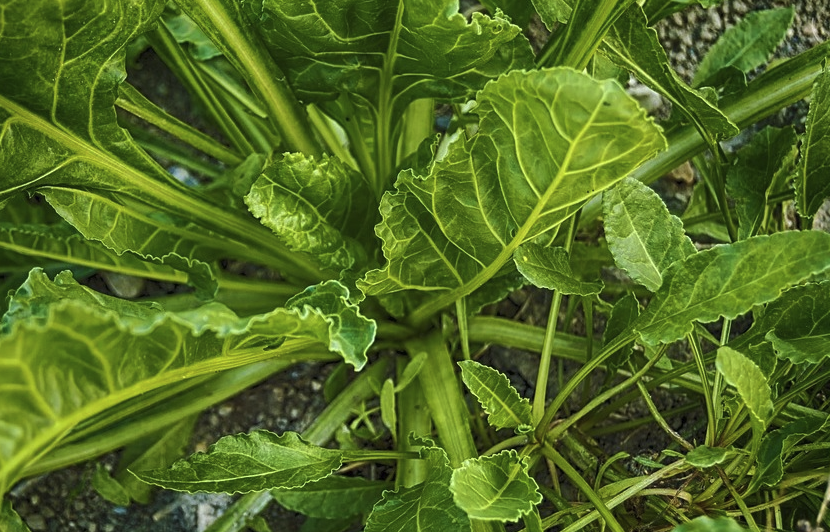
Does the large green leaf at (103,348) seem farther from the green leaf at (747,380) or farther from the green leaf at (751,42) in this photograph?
the green leaf at (751,42)

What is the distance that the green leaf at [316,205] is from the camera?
2.39ft

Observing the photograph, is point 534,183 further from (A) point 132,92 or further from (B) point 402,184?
(A) point 132,92

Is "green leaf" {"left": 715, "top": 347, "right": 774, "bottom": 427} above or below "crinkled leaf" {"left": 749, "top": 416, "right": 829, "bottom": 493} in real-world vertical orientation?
above

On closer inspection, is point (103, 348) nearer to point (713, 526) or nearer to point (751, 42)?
point (713, 526)

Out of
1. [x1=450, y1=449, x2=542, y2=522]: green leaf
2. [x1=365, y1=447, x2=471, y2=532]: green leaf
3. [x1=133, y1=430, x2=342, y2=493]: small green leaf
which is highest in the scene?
[x1=450, y1=449, x2=542, y2=522]: green leaf

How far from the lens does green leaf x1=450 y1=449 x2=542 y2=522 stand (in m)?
0.59

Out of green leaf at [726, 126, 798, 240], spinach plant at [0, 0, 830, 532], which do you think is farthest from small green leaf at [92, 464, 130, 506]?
green leaf at [726, 126, 798, 240]

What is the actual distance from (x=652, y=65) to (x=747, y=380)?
0.32m

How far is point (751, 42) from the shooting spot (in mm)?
1021

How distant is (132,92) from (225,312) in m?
0.43

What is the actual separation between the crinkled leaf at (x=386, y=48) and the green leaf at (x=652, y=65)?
0.09 metres

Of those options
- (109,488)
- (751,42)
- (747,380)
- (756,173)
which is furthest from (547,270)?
(109,488)

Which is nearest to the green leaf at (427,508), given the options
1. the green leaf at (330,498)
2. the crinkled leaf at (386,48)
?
the green leaf at (330,498)

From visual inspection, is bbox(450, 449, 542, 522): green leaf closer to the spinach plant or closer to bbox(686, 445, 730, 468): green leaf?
the spinach plant
